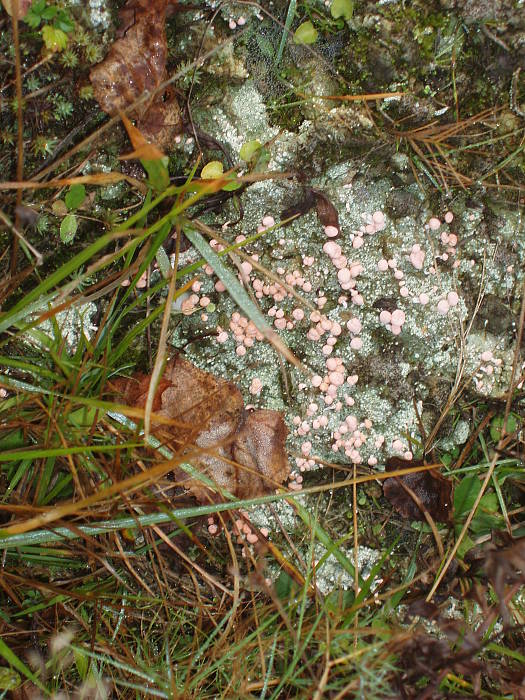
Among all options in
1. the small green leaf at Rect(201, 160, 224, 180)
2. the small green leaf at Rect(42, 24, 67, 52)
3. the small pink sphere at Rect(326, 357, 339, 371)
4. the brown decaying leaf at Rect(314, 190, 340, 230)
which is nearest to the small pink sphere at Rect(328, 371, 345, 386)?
the small pink sphere at Rect(326, 357, 339, 371)

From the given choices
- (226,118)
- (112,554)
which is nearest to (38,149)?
(226,118)

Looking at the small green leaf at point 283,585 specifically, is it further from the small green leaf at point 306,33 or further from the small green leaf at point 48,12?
the small green leaf at point 48,12

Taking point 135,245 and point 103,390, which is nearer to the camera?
point 135,245

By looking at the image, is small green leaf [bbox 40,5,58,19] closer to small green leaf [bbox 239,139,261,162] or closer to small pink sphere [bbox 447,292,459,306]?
small green leaf [bbox 239,139,261,162]

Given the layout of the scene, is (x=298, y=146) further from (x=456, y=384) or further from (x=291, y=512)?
(x=291, y=512)

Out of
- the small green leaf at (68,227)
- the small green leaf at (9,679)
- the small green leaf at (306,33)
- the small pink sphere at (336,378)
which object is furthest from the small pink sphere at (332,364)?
the small green leaf at (9,679)

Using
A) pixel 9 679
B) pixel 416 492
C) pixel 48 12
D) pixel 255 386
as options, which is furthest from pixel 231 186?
pixel 9 679
